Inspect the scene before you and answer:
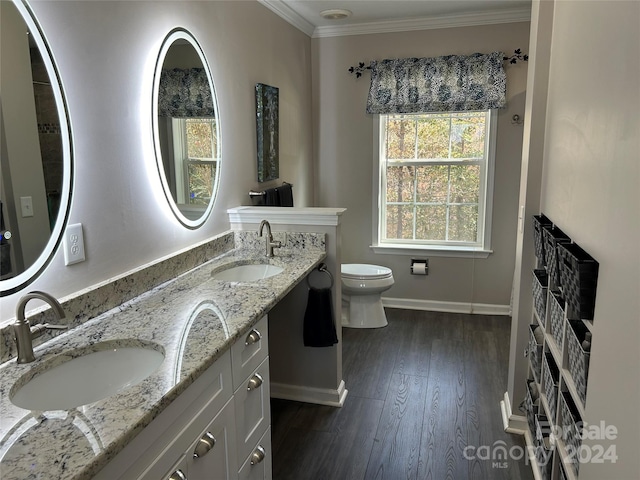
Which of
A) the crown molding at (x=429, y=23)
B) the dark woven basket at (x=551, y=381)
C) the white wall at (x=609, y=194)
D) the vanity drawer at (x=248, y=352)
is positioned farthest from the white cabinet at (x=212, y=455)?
the crown molding at (x=429, y=23)

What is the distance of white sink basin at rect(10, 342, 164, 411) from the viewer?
121 centimetres

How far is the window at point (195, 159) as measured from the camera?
216cm

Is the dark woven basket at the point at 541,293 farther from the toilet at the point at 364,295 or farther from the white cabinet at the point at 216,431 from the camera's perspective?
the toilet at the point at 364,295

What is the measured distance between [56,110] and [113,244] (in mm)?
509

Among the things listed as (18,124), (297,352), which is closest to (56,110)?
(18,124)

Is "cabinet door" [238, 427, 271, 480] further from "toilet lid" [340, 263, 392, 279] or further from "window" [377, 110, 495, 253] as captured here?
"window" [377, 110, 495, 253]

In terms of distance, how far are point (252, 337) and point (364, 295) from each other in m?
2.18

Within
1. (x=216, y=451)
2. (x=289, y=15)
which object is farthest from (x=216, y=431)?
(x=289, y=15)

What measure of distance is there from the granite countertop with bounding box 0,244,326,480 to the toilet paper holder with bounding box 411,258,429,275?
202 centimetres

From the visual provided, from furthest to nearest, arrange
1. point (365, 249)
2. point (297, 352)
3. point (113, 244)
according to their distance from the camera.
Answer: point (365, 249)
point (297, 352)
point (113, 244)

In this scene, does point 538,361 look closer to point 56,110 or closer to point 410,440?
point 410,440

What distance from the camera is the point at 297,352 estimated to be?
8.75 ft

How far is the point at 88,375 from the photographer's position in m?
1.33

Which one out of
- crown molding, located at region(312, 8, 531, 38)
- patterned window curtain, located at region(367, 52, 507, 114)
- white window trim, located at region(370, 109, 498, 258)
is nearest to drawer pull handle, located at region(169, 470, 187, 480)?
white window trim, located at region(370, 109, 498, 258)
